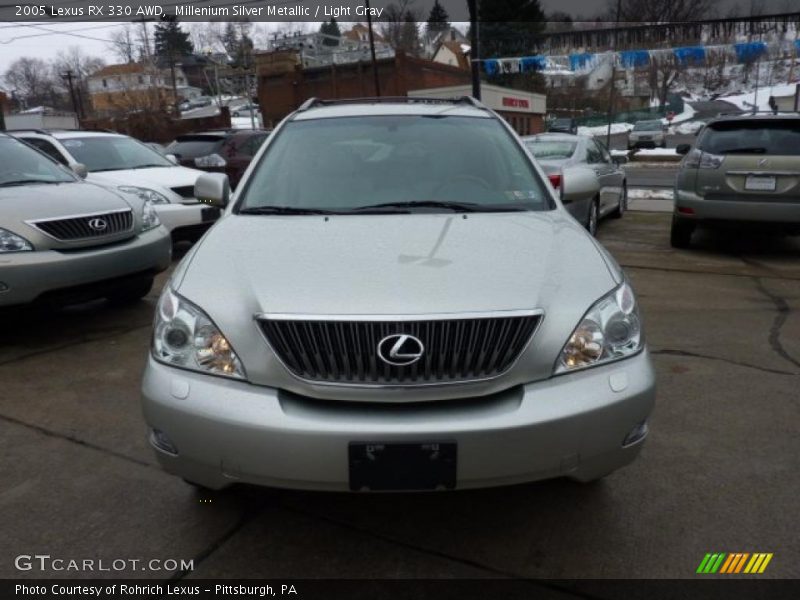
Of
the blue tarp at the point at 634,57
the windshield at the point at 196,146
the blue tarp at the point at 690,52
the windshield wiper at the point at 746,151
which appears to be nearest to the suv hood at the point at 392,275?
the windshield wiper at the point at 746,151

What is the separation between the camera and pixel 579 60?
2266 cm

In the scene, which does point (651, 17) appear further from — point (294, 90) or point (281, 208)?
point (281, 208)

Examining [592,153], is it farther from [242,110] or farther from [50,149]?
[242,110]

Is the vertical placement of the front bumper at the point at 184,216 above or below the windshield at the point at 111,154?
below

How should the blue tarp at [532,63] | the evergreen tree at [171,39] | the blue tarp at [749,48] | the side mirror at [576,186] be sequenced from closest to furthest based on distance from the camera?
the side mirror at [576,186] → the blue tarp at [749,48] → the blue tarp at [532,63] → the evergreen tree at [171,39]

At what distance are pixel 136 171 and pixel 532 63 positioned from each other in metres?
A: 18.7

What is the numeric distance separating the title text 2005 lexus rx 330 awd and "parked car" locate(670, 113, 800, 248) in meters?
5.29

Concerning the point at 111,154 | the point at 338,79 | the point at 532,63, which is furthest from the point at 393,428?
the point at 338,79

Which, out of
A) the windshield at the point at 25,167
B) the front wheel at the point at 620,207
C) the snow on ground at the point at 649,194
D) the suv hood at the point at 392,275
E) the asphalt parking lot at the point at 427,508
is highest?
the windshield at the point at 25,167

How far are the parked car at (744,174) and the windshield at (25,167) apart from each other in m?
6.34

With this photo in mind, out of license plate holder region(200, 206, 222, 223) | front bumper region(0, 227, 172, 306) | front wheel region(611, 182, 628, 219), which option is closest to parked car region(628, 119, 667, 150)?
front wheel region(611, 182, 628, 219)

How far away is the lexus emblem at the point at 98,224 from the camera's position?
4625 millimetres

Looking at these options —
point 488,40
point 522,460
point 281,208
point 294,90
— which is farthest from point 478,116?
point 294,90

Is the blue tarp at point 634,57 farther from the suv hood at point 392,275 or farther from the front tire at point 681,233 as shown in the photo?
the suv hood at point 392,275
